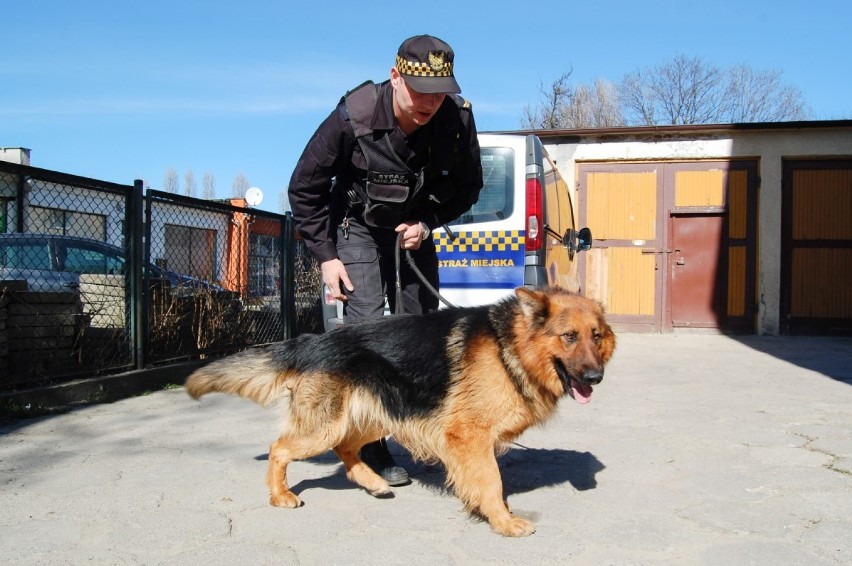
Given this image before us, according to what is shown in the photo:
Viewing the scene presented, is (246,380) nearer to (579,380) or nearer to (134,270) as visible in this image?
(579,380)

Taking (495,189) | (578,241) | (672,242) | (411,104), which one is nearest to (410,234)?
(411,104)

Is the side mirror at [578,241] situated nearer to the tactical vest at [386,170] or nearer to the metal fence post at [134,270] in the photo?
the tactical vest at [386,170]

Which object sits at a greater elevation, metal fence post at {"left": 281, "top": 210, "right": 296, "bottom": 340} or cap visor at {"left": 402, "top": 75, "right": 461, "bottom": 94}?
cap visor at {"left": 402, "top": 75, "right": 461, "bottom": 94}

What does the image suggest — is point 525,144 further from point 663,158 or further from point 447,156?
point 663,158

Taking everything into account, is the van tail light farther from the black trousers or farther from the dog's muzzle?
the dog's muzzle

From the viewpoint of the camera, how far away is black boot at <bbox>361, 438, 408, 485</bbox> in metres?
4.07

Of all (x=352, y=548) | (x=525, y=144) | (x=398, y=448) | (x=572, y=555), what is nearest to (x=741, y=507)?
(x=572, y=555)

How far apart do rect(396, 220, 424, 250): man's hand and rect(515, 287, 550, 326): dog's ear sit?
86 centimetres

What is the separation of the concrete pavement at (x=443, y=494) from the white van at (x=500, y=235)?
143 centimetres

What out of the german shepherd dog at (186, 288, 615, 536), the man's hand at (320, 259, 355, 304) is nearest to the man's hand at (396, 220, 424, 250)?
the man's hand at (320, 259, 355, 304)

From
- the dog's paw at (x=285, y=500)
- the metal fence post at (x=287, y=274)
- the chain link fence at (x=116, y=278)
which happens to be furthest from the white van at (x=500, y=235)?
the dog's paw at (x=285, y=500)

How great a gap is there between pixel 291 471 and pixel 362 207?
1.62m

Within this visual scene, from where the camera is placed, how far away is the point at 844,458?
14.5 feet

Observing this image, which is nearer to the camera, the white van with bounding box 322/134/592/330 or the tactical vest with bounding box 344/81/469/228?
the tactical vest with bounding box 344/81/469/228
